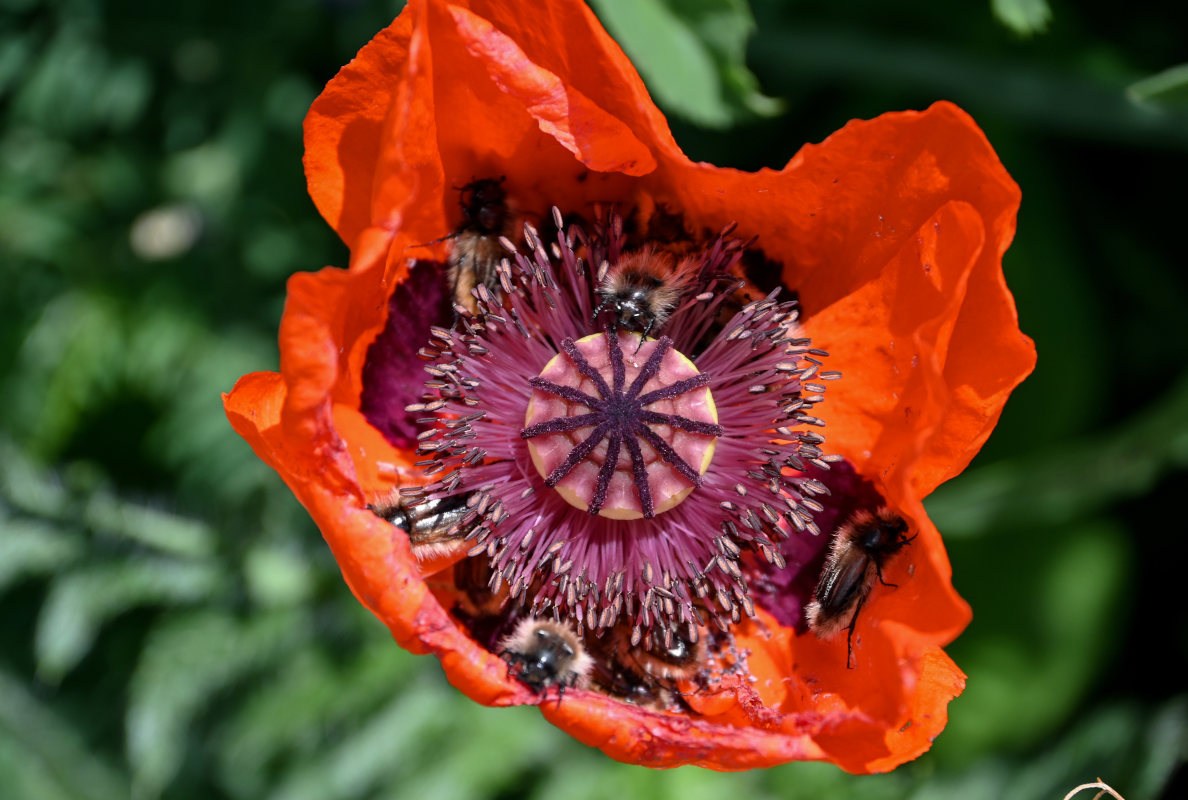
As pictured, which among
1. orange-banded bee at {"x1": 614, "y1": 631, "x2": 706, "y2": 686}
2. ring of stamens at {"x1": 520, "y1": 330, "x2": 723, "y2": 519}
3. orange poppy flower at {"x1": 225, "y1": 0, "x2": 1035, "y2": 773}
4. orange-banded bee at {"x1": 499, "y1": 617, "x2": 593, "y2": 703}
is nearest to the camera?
orange poppy flower at {"x1": 225, "y1": 0, "x2": 1035, "y2": 773}

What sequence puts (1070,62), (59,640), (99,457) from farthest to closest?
1. (99,457)
2. (1070,62)
3. (59,640)

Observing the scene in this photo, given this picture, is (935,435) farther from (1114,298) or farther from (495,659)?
(1114,298)

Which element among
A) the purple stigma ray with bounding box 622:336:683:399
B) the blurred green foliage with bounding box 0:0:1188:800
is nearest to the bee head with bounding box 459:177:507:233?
the purple stigma ray with bounding box 622:336:683:399

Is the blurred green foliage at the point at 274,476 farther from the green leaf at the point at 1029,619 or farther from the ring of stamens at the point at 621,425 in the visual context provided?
the ring of stamens at the point at 621,425

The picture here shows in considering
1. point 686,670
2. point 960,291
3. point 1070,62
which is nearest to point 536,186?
point 960,291

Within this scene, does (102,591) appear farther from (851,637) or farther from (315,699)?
(851,637)

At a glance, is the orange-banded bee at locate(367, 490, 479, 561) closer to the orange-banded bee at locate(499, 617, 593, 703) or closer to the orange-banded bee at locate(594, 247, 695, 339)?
the orange-banded bee at locate(499, 617, 593, 703)
